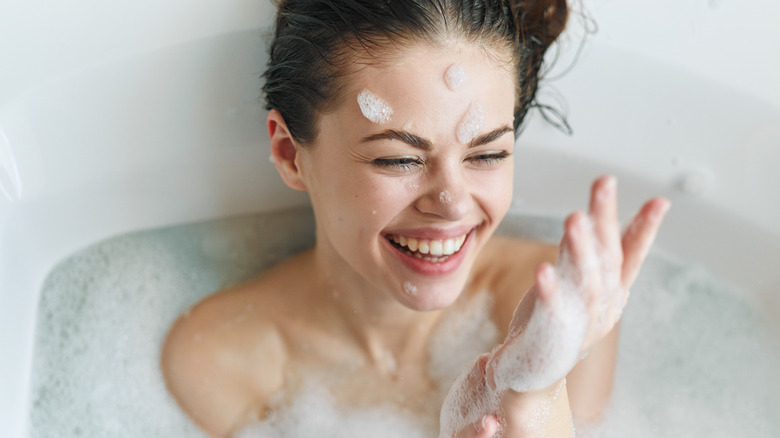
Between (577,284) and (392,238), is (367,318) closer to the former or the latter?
(392,238)

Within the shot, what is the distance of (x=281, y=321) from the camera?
4.05 feet

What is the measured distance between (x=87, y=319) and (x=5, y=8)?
1.80ft

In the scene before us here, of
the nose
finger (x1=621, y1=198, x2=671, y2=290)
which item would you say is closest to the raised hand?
finger (x1=621, y1=198, x2=671, y2=290)

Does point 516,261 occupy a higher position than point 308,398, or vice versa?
point 516,261

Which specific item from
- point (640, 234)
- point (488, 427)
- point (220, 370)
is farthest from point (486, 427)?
point (220, 370)

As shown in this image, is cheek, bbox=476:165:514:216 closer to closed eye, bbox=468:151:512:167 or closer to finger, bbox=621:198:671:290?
closed eye, bbox=468:151:512:167

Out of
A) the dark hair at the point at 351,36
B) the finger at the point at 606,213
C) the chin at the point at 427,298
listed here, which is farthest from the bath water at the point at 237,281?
the finger at the point at 606,213

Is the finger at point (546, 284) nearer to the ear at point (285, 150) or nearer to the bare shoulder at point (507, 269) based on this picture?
the ear at point (285, 150)

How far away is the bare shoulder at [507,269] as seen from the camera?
1.22 meters

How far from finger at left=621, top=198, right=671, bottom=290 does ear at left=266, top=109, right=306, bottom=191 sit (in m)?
0.49

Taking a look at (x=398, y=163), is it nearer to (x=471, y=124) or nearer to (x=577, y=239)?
(x=471, y=124)

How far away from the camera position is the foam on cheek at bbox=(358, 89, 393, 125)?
2.75ft

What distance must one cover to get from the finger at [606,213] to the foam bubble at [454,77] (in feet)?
0.88

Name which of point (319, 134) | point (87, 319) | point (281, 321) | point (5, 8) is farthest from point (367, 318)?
point (5, 8)
